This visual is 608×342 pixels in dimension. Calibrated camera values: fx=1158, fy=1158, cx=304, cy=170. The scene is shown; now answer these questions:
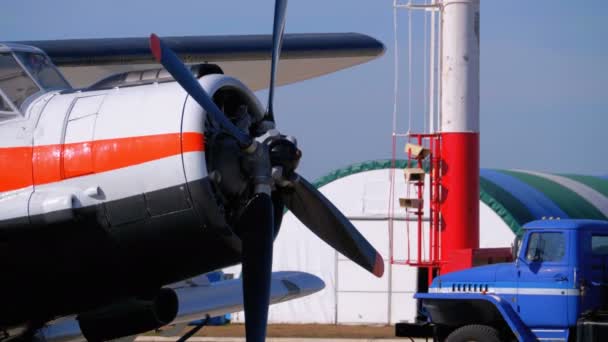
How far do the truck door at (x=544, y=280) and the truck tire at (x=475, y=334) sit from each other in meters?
0.45

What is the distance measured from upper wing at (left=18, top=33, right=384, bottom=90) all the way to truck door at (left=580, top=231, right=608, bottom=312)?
383 centimetres

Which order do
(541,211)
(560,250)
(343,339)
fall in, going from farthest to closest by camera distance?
(541,211) → (343,339) → (560,250)

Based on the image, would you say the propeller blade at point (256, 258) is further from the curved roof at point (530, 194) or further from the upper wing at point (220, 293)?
the curved roof at point (530, 194)

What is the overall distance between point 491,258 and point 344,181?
8.66 metres

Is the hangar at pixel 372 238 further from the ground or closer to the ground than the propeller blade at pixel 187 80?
closer to the ground

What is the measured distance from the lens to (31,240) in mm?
7742

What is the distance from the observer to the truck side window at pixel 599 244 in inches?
597

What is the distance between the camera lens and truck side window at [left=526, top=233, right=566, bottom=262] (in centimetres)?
1513

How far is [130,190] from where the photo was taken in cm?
760

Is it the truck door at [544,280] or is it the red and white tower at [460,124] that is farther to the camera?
the red and white tower at [460,124]

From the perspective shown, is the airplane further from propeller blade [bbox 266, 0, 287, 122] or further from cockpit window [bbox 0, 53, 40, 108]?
propeller blade [bbox 266, 0, 287, 122]

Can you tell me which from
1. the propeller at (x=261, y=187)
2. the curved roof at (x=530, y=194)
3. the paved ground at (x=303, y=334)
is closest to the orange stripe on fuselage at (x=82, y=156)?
the propeller at (x=261, y=187)

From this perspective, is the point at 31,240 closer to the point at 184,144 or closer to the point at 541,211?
the point at 184,144

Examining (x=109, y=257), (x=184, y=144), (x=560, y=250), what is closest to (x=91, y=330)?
(x=109, y=257)
